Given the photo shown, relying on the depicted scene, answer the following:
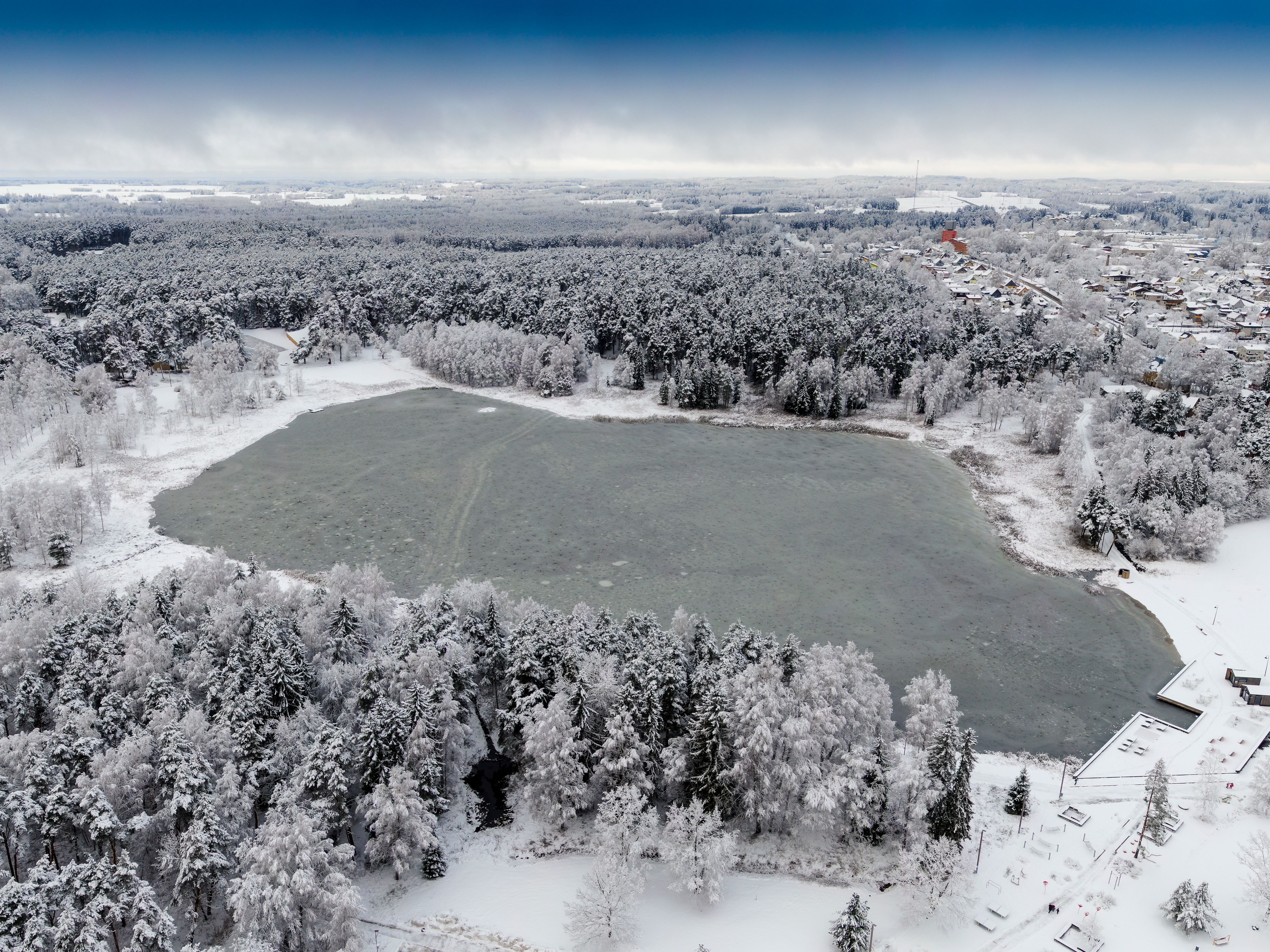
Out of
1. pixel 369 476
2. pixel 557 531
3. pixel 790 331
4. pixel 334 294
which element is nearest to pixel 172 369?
pixel 334 294

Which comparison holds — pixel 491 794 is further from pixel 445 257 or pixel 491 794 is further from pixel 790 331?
pixel 445 257

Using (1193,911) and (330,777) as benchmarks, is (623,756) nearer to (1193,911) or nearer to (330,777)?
(330,777)

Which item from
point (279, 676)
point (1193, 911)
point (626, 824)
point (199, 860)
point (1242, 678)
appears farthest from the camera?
point (1242, 678)

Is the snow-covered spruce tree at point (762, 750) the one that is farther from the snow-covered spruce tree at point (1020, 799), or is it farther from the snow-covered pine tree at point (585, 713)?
the snow-covered spruce tree at point (1020, 799)

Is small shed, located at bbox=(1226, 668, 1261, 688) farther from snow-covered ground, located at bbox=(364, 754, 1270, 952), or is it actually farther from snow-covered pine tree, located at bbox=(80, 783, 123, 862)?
snow-covered pine tree, located at bbox=(80, 783, 123, 862)

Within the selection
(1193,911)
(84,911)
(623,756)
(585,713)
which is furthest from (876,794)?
(84,911)
